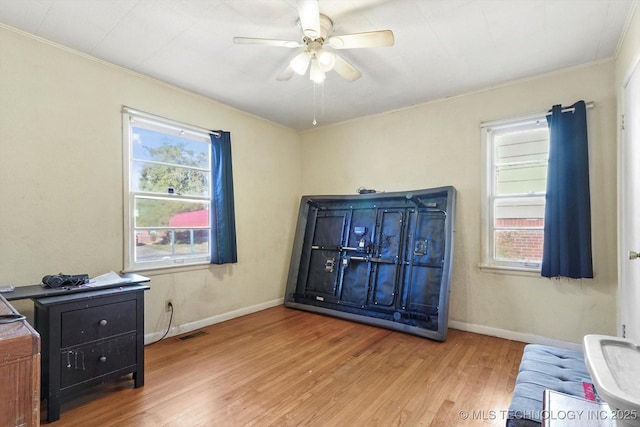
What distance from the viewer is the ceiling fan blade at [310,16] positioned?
1.76 metres

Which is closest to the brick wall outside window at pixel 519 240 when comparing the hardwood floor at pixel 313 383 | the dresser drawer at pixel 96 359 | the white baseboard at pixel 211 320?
the hardwood floor at pixel 313 383

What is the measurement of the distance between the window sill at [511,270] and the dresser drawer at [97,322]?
3317 mm

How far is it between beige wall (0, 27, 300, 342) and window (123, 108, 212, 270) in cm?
10

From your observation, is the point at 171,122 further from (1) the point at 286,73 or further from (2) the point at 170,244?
(1) the point at 286,73

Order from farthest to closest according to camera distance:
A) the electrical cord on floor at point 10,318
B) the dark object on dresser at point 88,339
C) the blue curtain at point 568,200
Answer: the blue curtain at point 568,200, the dark object on dresser at point 88,339, the electrical cord on floor at point 10,318

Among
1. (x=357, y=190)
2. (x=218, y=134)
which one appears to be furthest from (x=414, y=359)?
(x=218, y=134)

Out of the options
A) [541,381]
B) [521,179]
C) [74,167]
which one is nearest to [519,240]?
[521,179]

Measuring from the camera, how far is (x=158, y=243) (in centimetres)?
329

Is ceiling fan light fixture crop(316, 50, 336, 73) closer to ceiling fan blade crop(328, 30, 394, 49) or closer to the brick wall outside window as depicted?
ceiling fan blade crop(328, 30, 394, 49)

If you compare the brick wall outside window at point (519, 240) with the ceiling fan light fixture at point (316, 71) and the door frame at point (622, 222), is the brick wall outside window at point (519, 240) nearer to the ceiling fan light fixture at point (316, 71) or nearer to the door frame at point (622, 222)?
the door frame at point (622, 222)

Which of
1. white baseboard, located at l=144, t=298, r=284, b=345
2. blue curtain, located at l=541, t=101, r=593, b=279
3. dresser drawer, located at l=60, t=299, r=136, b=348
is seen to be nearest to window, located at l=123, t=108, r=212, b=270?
white baseboard, located at l=144, t=298, r=284, b=345

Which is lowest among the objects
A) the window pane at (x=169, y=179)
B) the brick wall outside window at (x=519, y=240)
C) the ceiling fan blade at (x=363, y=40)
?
the brick wall outside window at (x=519, y=240)

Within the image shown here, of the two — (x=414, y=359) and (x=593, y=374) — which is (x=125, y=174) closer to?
(x=414, y=359)

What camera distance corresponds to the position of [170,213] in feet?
11.1
